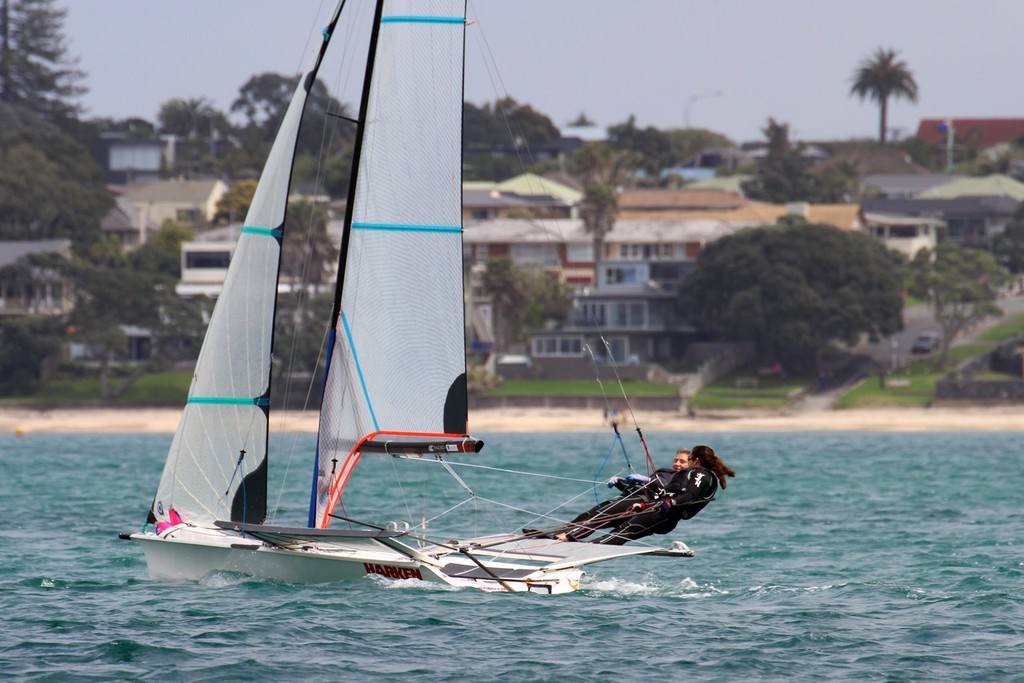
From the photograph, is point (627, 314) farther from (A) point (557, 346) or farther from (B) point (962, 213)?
(B) point (962, 213)

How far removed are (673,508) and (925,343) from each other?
66400 millimetres

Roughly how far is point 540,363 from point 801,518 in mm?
50808

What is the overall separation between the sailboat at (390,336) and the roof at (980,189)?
106 meters

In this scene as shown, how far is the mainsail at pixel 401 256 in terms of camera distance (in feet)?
57.5

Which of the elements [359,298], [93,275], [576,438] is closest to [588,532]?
[359,298]

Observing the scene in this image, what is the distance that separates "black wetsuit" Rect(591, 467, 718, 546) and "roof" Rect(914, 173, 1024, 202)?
106 metres

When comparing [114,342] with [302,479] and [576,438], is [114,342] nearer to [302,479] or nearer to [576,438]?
[576,438]

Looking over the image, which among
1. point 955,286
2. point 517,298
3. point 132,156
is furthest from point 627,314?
point 132,156

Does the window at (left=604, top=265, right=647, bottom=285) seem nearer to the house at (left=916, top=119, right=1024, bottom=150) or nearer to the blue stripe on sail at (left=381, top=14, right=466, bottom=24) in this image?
the blue stripe on sail at (left=381, top=14, right=466, bottom=24)

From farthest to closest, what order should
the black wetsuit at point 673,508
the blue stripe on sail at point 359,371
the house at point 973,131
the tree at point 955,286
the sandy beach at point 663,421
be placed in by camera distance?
the house at point 973,131 → the tree at point 955,286 → the sandy beach at point 663,421 → the blue stripe on sail at point 359,371 → the black wetsuit at point 673,508

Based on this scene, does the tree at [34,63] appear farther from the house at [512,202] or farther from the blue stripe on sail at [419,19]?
the blue stripe on sail at [419,19]

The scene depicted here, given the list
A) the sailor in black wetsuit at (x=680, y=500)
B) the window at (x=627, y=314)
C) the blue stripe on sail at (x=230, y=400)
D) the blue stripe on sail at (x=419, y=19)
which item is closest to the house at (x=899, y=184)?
the window at (x=627, y=314)

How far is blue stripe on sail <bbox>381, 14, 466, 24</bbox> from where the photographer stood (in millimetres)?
17391

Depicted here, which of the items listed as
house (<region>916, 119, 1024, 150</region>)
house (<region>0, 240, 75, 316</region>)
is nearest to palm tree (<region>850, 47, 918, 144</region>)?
house (<region>916, 119, 1024, 150</region>)
